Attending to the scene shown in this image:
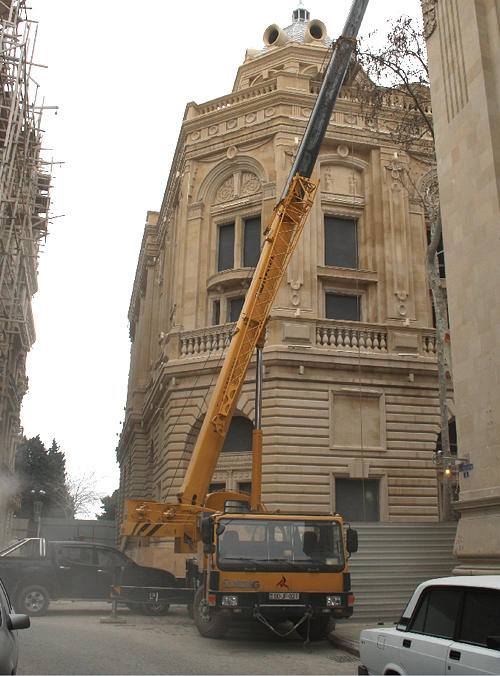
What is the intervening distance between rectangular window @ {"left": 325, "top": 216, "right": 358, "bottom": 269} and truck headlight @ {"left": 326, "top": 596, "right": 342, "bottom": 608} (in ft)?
51.3

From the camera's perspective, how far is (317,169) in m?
25.5

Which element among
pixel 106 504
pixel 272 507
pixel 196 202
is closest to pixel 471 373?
pixel 272 507

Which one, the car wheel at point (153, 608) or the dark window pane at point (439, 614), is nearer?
the dark window pane at point (439, 614)

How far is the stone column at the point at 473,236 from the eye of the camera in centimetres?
1149

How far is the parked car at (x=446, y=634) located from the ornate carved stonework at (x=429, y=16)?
43.3 feet

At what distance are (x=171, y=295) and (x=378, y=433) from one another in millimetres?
10619

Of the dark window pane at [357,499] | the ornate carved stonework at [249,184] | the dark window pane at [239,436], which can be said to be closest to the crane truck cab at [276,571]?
the dark window pane at [357,499]

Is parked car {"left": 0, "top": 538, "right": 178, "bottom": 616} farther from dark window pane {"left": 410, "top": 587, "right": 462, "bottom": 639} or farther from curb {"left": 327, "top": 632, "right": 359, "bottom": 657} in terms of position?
dark window pane {"left": 410, "top": 587, "right": 462, "bottom": 639}

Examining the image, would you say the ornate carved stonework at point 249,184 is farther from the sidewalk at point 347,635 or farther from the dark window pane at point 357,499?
the sidewalk at point 347,635

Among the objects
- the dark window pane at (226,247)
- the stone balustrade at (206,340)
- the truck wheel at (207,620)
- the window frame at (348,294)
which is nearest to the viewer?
the truck wheel at (207,620)

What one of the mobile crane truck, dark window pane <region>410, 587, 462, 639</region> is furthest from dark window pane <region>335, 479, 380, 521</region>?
dark window pane <region>410, 587, 462, 639</region>

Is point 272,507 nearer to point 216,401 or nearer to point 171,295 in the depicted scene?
Result: point 216,401

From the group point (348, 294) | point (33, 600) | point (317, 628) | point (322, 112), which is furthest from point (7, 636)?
point (348, 294)

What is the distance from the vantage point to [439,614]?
5.79m
